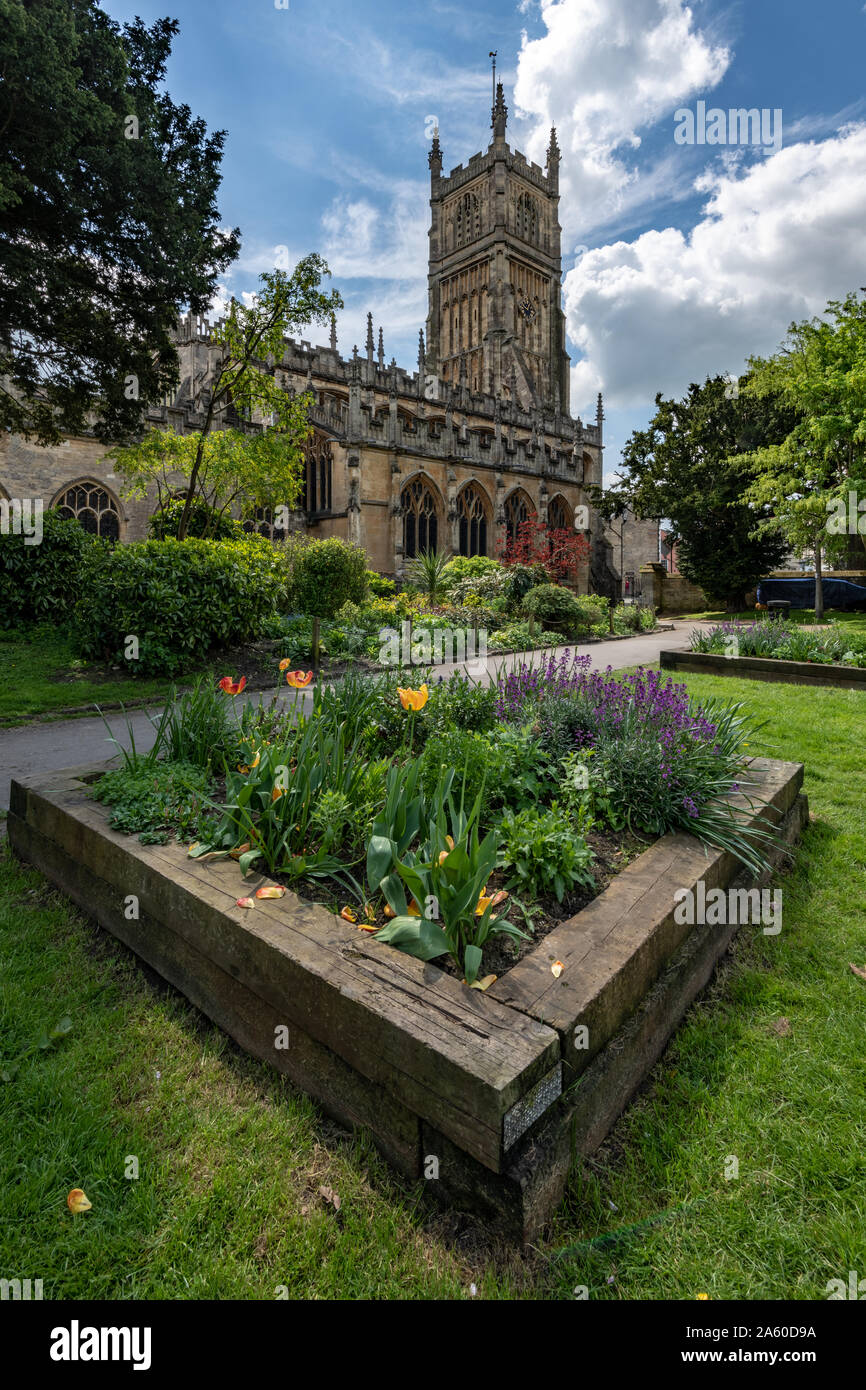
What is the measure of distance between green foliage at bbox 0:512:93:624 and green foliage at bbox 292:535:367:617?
13.2 feet

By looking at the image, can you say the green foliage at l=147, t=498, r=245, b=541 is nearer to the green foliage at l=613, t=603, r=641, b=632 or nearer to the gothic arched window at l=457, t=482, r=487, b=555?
the green foliage at l=613, t=603, r=641, b=632

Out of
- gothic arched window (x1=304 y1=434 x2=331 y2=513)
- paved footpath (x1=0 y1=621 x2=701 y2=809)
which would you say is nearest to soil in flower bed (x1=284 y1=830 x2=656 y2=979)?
paved footpath (x1=0 y1=621 x2=701 y2=809)

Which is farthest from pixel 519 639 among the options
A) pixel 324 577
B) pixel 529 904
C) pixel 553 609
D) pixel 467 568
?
pixel 529 904

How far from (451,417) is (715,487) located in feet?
40.9

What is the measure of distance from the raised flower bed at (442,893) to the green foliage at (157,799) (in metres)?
0.01

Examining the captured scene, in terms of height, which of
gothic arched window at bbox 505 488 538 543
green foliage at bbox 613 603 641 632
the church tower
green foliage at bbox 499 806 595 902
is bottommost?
green foliage at bbox 499 806 595 902

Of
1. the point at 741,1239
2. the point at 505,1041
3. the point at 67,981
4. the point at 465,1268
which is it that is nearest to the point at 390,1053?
the point at 505,1041

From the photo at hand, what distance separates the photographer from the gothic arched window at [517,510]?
3184 cm

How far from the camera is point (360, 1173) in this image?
1788mm

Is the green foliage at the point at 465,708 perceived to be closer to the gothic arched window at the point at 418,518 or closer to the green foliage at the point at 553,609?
the green foliage at the point at 553,609

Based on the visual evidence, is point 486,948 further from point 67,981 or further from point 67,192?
point 67,192

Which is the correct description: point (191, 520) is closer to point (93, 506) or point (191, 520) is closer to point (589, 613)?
point (93, 506)

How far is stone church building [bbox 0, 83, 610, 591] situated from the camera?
20547 millimetres

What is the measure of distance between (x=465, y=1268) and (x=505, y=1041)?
516mm
